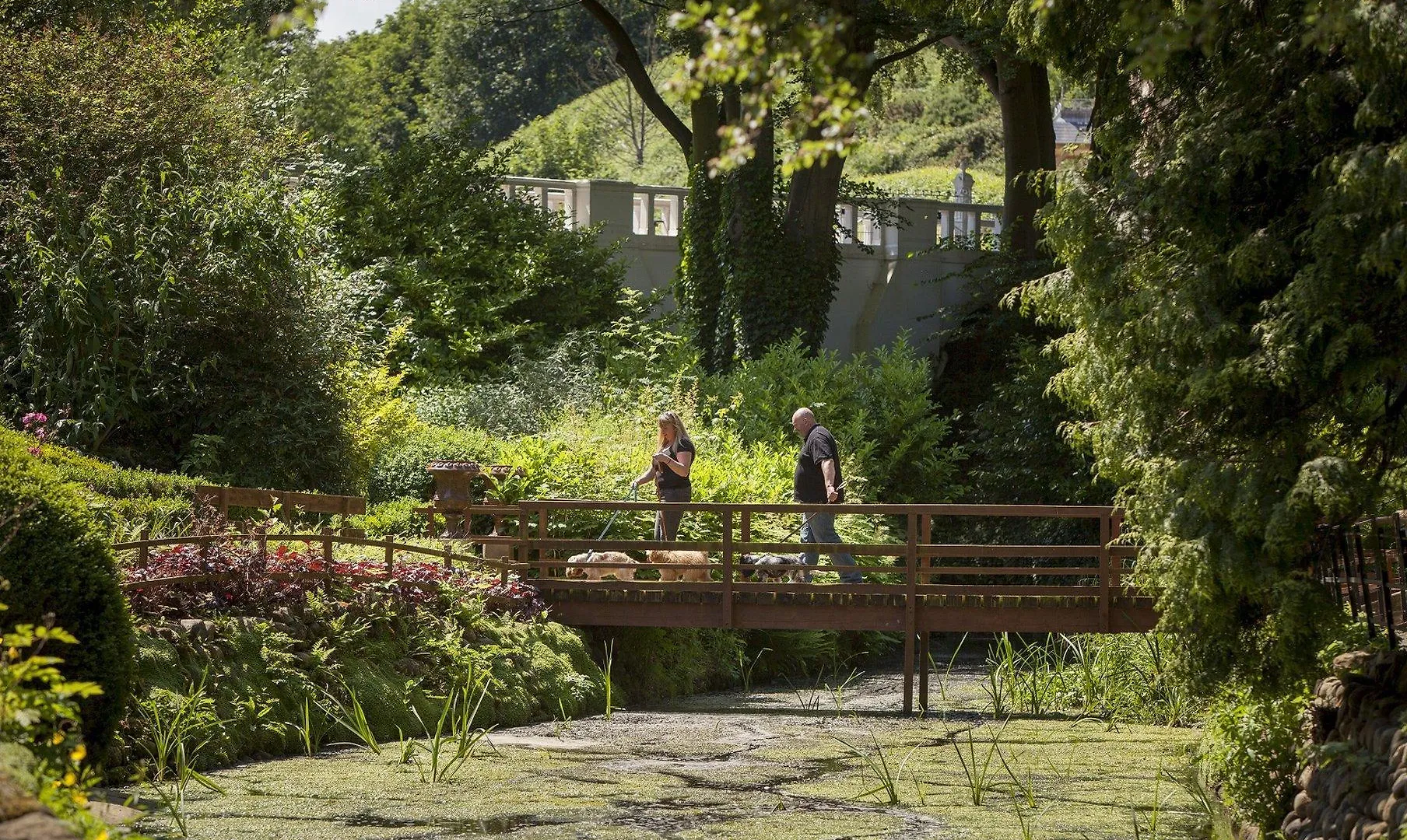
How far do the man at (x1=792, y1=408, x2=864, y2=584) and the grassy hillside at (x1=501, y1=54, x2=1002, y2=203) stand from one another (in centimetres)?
3037

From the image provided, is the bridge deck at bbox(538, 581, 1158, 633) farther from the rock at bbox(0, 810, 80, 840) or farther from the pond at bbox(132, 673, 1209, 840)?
the rock at bbox(0, 810, 80, 840)

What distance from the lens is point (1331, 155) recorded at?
7.63m

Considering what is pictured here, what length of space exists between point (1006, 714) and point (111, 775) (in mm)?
6652

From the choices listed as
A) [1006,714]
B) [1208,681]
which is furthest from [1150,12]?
[1006,714]

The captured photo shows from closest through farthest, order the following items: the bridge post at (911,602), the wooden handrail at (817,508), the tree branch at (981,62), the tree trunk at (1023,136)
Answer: the wooden handrail at (817,508), the bridge post at (911,602), the tree branch at (981,62), the tree trunk at (1023,136)

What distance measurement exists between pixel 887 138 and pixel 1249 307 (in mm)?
42478

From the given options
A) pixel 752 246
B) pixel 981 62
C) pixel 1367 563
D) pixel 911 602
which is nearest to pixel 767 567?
pixel 911 602

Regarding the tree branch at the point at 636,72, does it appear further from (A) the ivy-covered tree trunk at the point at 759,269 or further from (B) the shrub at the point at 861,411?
(B) the shrub at the point at 861,411

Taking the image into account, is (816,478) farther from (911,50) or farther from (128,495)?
(911,50)

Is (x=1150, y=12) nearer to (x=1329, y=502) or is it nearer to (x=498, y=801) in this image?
(x=1329, y=502)

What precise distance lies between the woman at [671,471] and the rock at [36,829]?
9404mm

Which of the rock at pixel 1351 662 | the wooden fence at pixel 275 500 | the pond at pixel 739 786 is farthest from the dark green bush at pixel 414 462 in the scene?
the rock at pixel 1351 662

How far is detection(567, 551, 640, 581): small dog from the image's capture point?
13062mm

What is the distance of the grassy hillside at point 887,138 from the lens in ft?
148
